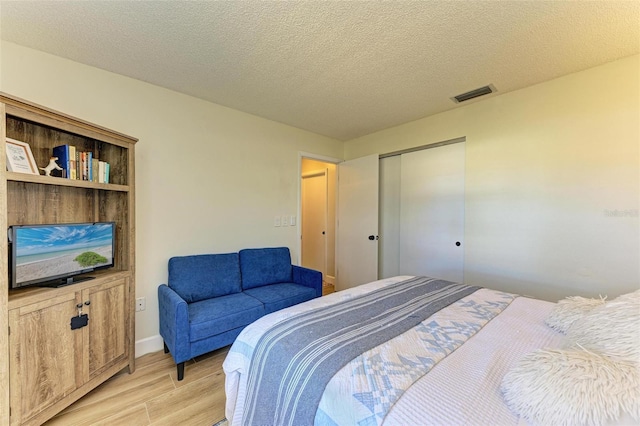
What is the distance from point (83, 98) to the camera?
6.73ft

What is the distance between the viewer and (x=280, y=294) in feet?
8.27

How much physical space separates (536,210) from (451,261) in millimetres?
998

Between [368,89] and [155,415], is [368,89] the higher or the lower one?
the higher one

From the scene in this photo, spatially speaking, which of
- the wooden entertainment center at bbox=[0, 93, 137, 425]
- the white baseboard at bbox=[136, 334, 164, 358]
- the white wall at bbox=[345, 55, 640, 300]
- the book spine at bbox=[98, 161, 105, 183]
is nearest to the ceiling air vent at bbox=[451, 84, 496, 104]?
the white wall at bbox=[345, 55, 640, 300]

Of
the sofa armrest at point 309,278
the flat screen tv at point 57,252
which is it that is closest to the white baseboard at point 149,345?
the flat screen tv at point 57,252

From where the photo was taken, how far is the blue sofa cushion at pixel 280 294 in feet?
7.77

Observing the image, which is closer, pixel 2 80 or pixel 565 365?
pixel 565 365

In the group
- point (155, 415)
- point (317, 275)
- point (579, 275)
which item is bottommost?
point (155, 415)

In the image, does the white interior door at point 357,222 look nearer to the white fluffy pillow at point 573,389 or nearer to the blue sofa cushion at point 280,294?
the blue sofa cushion at point 280,294

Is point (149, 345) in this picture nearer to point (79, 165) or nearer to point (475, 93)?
point (79, 165)

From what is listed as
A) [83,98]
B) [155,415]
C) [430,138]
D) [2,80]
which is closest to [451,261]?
[430,138]

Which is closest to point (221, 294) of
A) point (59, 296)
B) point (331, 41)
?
point (59, 296)

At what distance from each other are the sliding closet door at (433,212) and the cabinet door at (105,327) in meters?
3.10

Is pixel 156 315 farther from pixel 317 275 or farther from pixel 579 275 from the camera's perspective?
pixel 579 275
